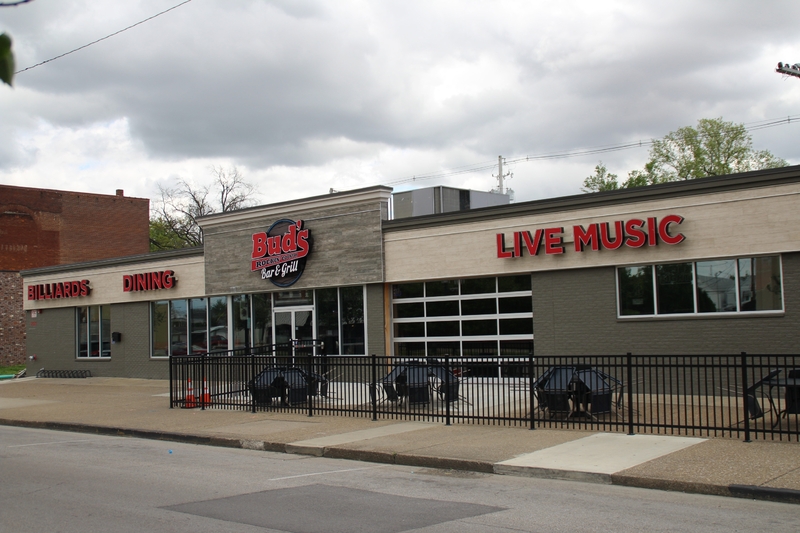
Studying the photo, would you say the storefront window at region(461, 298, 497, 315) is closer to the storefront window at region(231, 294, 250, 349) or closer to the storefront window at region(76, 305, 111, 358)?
the storefront window at region(231, 294, 250, 349)

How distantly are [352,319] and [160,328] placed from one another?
32.6 feet

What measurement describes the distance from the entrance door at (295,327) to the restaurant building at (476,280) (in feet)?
0.22

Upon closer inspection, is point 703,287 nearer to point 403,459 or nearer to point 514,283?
point 514,283

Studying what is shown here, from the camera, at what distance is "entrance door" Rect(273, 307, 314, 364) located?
24531mm

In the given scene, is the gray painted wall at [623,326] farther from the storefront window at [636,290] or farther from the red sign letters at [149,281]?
the red sign letters at [149,281]

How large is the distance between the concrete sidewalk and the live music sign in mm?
6540

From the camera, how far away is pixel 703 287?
1720 centimetres

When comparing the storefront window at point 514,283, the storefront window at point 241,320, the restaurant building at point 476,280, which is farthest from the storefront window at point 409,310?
the storefront window at point 241,320

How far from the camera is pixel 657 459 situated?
33.5 feet

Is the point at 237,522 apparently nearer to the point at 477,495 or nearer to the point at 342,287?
the point at 477,495

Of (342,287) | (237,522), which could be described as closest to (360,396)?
(342,287)

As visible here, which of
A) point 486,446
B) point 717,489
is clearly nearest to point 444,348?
point 486,446

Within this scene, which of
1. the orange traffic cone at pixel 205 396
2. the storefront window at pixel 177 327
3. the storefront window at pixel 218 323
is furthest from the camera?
the storefront window at pixel 177 327

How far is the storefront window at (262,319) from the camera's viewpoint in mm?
26109
